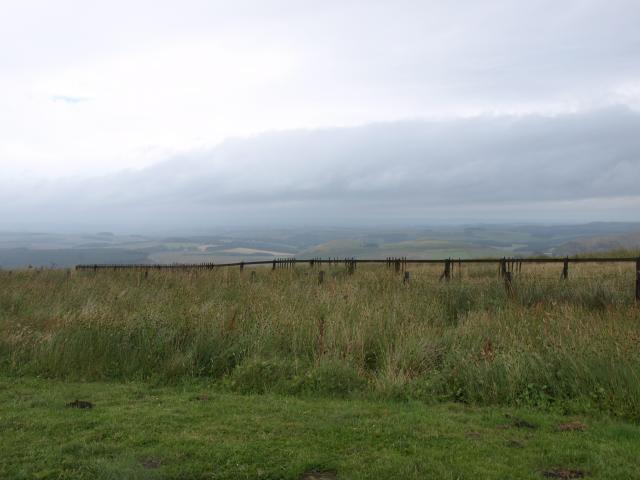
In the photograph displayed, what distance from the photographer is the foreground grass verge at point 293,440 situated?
4.36 m

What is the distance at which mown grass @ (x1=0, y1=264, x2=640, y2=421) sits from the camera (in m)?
6.74

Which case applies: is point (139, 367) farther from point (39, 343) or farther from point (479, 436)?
point (479, 436)

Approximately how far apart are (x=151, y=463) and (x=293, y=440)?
137cm

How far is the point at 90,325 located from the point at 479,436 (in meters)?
7.16

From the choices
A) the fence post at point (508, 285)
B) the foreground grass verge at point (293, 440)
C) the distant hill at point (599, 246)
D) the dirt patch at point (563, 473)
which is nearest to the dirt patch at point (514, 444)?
the foreground grass verge at point (293, 440)

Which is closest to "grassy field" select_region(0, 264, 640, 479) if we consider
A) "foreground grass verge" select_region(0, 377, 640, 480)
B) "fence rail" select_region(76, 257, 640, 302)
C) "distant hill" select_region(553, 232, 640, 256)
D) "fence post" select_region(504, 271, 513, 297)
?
"foreground grass verge" select_region(0, 377, 640, 480)

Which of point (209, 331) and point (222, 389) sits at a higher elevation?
point (209, 331)

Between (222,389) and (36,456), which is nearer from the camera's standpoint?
(36,456)

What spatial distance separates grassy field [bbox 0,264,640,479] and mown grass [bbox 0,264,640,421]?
0.11 feet

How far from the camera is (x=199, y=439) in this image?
16.4 ft

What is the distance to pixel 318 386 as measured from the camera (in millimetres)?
7070

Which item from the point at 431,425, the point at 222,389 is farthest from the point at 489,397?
the point at 222,389

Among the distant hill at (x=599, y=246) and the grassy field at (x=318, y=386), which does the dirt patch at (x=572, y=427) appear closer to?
the grassy field at (x=318, y=386)

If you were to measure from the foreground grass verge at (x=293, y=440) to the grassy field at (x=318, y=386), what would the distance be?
0.07ft
